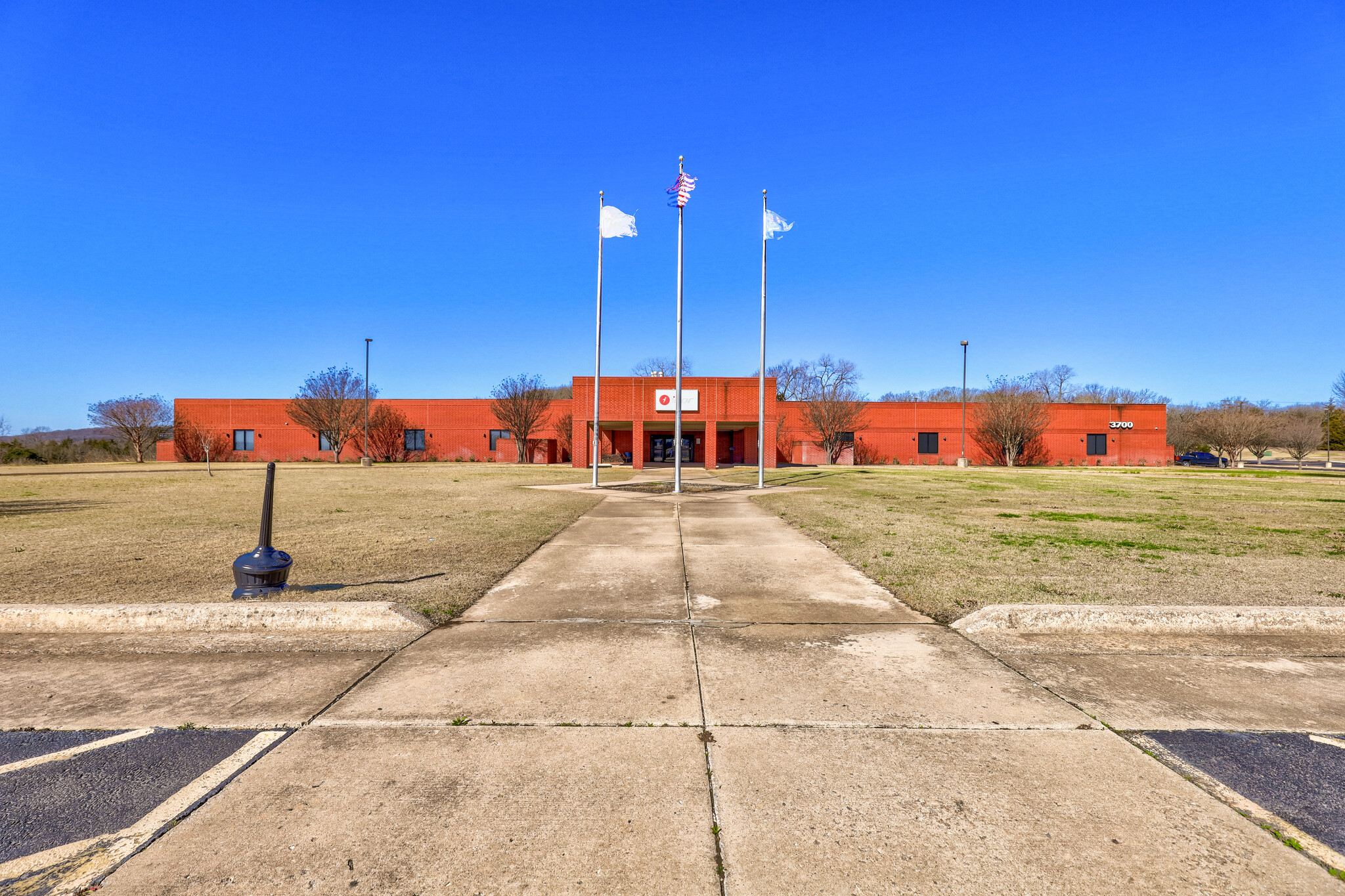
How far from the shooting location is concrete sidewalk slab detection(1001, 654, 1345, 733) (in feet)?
12.3

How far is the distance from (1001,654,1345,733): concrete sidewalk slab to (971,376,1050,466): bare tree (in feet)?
180

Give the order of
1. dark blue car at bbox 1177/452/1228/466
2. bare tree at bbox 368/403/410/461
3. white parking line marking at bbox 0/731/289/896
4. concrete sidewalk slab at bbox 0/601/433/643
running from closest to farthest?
white parking line marking at bbox 0/731/289/896 < concrete sidewalk slab at bbox 0/601/433/643 < bare tree at bbox 368/403/410/461 < dark blue car at bbox 1177/452/1228/466

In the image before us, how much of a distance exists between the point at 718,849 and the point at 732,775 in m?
0.59

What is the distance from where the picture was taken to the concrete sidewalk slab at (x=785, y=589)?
6.09 meters

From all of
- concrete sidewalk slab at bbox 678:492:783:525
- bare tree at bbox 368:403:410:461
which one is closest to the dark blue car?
concrete sidewalk slab at bbox 678:492:783:525

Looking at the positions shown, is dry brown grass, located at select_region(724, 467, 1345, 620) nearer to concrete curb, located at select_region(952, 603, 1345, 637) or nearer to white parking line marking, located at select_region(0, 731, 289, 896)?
concrete curb, located at select_region(952, 603, 1345, 637)

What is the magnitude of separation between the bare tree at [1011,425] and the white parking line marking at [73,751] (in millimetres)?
60112

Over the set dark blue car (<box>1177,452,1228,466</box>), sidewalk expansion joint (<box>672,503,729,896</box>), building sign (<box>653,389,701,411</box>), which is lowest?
sidewalk expansion joint (<box>672,503,729,896</box>)

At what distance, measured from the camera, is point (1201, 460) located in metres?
64.3

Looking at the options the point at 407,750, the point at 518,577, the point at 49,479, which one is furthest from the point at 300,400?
the point at 407,750

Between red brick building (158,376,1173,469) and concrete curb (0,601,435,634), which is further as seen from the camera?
red brick building (158,376,1173,469)

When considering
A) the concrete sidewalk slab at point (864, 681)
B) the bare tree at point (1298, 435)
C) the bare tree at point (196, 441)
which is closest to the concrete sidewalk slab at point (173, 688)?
the concrete sidewalk slab at point (864, 681)

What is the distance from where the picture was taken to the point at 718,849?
250 cm

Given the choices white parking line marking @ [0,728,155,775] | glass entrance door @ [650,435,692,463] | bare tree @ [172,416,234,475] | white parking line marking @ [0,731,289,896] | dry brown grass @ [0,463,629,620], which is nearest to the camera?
white parking line marking @ [0,731,289,896]
